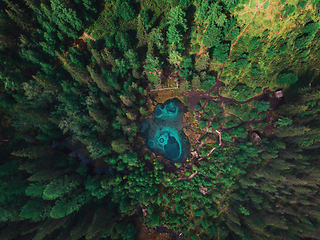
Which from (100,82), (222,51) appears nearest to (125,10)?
(100,82)

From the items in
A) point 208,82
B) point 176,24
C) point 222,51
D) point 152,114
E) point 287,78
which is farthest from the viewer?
point 152,114

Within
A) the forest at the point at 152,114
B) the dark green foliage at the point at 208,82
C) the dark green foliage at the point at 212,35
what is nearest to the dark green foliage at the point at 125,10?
the forest at the point at 152,114

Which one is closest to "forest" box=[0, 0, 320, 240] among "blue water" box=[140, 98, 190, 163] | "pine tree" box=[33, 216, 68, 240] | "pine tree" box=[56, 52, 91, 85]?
"pine tree" box=[33, 216, 68, 240]

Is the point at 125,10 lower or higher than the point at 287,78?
higher

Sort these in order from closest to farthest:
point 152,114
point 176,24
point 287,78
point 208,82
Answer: point 176,24 → point 287,78 → point 208,82 → point 152,114

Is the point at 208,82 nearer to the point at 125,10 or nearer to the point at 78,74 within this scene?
the point at 125,10

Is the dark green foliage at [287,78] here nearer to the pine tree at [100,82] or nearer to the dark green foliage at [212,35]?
the dark green foliage at [212,35]

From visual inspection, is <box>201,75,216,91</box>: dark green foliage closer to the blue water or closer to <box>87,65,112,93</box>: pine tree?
the blue water
